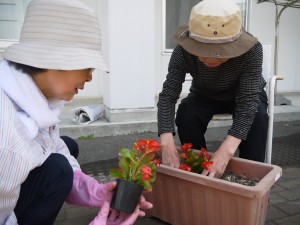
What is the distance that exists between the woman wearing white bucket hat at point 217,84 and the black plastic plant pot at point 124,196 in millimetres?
436

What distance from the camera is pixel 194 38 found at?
147 centimetres

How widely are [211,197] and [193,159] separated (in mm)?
276

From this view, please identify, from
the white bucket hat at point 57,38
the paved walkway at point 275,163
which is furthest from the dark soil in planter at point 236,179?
the white bucket hat at point 57,38

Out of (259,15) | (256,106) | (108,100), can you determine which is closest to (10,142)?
(256,106)

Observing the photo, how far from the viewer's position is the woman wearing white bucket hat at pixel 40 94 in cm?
100

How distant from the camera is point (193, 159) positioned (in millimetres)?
1621

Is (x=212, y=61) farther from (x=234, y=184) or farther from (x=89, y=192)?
(x=89, y=192)

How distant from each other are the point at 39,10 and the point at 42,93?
11.5 inches

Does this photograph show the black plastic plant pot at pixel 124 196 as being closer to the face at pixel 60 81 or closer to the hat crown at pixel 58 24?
the face at pixel 60 81

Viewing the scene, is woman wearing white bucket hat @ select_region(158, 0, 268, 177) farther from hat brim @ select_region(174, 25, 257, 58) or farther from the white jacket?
the white jacket

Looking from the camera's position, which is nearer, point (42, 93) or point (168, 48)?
point (42, 93)

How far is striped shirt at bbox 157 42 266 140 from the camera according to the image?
1604mm

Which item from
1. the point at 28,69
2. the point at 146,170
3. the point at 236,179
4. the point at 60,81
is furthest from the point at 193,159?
the point at 28,69

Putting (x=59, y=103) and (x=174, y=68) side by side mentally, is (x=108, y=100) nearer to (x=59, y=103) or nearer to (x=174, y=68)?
(x=174, y=68)
